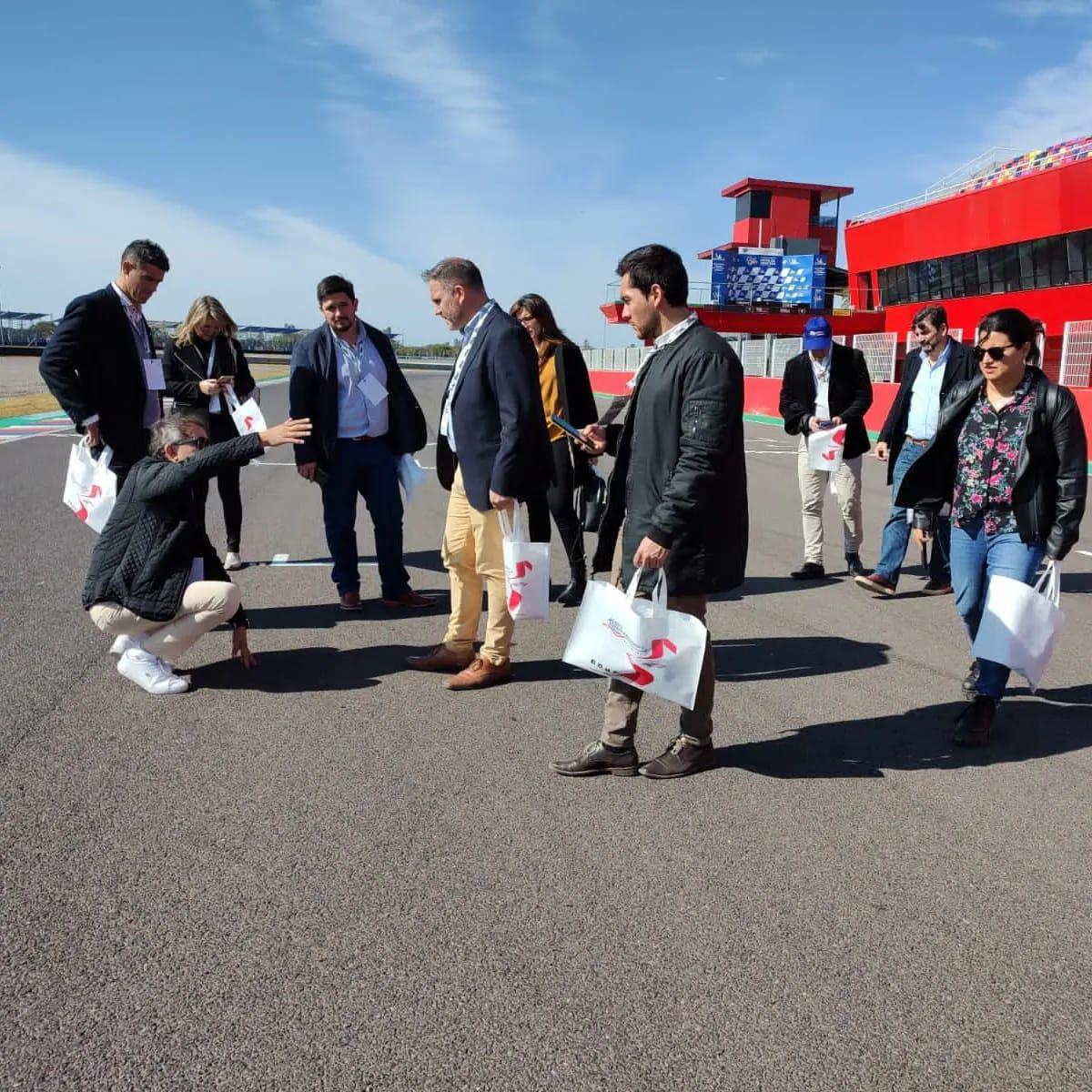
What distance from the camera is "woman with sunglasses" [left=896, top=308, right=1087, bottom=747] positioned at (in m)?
3.88

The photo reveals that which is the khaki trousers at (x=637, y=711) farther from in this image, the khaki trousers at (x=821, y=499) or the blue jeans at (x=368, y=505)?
the khaki trousers at (x=821, y=499)

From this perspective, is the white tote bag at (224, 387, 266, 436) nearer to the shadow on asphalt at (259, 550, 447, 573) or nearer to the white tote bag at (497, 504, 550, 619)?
the shadow on asphalt at (259, 550, 447, 573)

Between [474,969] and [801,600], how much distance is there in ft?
15.1

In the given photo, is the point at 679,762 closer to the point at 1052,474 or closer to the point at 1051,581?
the point at 1051,581

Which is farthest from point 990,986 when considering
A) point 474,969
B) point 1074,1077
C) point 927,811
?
point 474,969

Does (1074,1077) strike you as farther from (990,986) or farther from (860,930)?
(860,930)

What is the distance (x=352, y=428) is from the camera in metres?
5.86

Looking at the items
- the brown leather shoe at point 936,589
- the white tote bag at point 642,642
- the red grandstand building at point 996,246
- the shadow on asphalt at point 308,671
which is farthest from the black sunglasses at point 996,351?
the red grandstand building at point 996,246

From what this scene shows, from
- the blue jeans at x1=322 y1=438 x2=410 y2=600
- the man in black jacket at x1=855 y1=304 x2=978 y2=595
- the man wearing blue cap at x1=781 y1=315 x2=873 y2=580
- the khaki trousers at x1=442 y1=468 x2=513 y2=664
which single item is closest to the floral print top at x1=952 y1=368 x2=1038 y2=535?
the man in black jacket at x1=855 y1=304 x2=978 y2=595

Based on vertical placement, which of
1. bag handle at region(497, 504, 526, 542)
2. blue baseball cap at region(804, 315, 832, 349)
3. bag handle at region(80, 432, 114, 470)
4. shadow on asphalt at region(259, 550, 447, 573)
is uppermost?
blue baseball cap at region(804, 315, 832, 349)

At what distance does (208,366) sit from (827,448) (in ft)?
15.1

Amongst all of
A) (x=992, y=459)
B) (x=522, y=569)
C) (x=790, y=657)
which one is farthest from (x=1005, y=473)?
(x=522, y=569)

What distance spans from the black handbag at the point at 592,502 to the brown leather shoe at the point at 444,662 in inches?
68.1

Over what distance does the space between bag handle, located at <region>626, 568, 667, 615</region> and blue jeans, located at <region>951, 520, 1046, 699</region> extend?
166 centimetres
